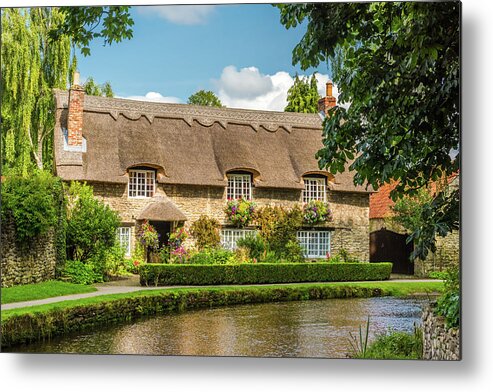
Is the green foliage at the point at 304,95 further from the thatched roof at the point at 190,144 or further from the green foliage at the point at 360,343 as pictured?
the green foliage at the point at 360,343

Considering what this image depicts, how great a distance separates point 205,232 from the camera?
7.28m

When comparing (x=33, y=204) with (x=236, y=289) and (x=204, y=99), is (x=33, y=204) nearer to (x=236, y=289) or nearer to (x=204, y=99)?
(x=204, y=99)

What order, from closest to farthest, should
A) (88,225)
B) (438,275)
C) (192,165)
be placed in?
(438,275) < (88,225) < (192,165)

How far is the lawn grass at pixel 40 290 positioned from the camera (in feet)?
21.2

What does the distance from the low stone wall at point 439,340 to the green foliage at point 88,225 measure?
306 cm

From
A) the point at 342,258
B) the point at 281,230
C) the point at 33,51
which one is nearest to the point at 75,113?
the point at 33,51

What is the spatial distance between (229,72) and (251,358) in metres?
2.59

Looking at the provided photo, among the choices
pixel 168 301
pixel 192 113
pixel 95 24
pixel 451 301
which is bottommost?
pixel 168 301

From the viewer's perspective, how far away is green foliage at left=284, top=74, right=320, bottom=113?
634 centimetres

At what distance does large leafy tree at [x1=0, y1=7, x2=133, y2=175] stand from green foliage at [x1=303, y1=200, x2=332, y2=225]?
102 inches

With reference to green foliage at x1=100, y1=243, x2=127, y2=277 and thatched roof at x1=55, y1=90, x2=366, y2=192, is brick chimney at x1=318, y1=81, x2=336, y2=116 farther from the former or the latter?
green foliage at x1=100, y1=243, x2=127, y2=277

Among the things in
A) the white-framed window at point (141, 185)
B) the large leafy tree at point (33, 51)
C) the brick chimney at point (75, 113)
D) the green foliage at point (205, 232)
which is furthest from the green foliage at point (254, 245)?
the large leafy tree at point (33, 51)

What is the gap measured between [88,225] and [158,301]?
1.12 m

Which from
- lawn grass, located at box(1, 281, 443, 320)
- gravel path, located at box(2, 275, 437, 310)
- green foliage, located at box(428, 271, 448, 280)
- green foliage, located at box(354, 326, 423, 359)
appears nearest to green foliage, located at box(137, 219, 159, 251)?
gravel path, located at box(2, 275, 437, 310)
